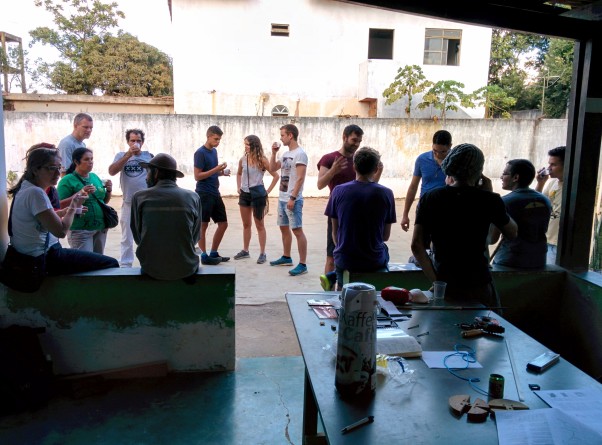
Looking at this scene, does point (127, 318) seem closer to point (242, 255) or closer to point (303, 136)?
point (242, 255)

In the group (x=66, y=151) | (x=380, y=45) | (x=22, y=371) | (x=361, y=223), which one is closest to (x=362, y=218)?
(x=361, y=223)

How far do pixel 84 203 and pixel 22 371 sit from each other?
5.73 ft

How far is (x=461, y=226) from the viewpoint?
8.75 ft

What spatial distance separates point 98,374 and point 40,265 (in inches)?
34.0

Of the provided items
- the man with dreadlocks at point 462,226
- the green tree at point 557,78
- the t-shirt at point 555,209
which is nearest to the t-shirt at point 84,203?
the man with dreadlocks at point 462,226

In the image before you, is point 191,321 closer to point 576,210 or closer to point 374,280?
point 374,280

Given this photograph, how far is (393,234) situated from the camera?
29.2ft

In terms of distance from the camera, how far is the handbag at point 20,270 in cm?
316

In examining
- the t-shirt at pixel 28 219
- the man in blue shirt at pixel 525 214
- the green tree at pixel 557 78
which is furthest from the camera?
the green tree at pixel 557 78

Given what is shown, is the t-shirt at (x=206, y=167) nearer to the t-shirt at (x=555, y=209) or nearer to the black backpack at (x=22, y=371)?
the black backpack at (x=22, y=371)

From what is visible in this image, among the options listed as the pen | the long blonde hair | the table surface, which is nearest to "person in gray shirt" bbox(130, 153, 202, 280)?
the table surface

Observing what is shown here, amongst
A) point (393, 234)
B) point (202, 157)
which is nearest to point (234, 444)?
point (202, 157)

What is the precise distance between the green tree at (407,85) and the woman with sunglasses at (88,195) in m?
13.5

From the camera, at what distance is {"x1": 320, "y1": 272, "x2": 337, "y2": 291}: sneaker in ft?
Result: 12.6
